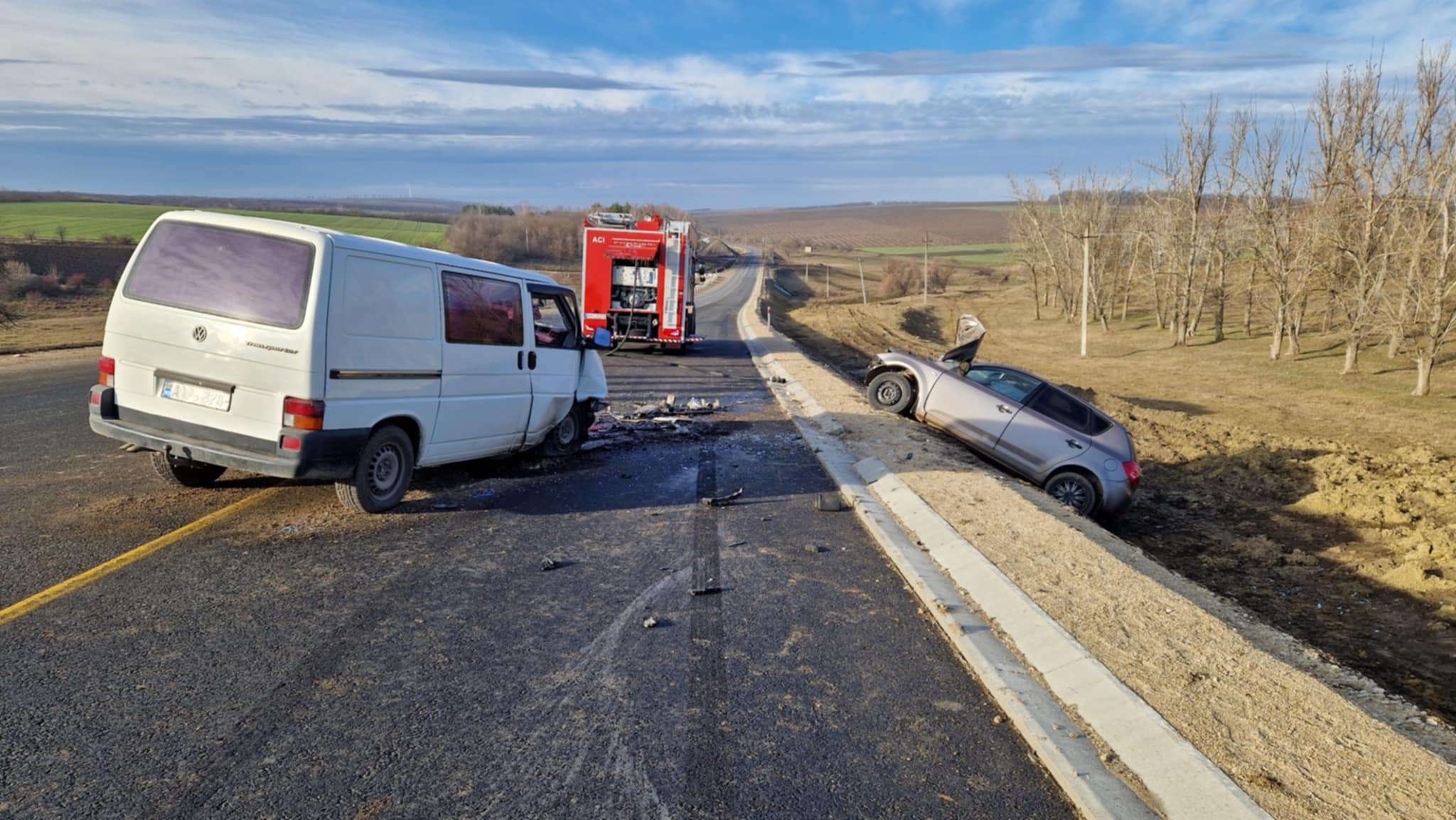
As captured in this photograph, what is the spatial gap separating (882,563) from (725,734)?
3.10 meters

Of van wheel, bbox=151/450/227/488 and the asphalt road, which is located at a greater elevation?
van wheel, bbox=151/450/227/488

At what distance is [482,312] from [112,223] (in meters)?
75.3

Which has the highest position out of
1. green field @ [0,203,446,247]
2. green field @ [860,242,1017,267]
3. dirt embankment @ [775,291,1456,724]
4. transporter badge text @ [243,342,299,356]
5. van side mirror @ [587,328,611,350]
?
green field @ [860,242,1017,267]

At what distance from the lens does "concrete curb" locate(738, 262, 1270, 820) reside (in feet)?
11.9

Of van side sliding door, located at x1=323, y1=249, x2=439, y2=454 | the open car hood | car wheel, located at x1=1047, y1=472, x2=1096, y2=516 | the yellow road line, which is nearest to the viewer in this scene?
the yellow road line

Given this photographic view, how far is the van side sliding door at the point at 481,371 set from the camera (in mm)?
7828

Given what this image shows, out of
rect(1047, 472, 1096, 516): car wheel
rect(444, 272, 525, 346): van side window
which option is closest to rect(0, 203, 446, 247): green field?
rect(444, 272, 525, 346): van side window

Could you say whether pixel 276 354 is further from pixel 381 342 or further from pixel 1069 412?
pixel 1069 412

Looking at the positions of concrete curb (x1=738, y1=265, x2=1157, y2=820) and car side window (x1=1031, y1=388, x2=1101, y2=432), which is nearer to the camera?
concrete curb (x1=738, y1=265, x2=1157, y2=820)

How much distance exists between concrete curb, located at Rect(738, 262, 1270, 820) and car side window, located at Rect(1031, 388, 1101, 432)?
391cm

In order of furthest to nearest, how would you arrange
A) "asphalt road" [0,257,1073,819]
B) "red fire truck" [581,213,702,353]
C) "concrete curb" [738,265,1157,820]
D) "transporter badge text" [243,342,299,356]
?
"red fire truck" [581,213,702,353] → "transporter badge text" [243,342,299,356] → "concrete curb" [738,265,1157,820] → "asphalt road" [0,257,1073,819]

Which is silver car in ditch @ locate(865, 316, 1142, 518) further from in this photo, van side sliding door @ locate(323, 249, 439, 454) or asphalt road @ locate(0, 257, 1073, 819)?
van side sliding door @ locate(323, 249, 439, 454)

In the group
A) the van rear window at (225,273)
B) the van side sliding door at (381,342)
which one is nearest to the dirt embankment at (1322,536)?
the van side sliding door at (381,342)

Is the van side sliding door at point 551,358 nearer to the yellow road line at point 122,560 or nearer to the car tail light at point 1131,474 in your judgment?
the yellow road line at point 122,560
